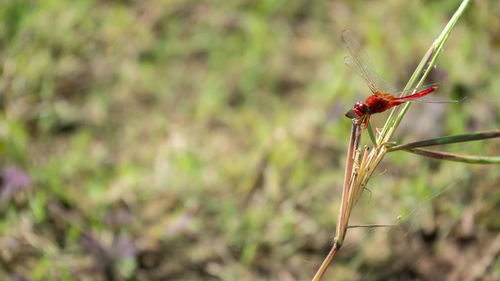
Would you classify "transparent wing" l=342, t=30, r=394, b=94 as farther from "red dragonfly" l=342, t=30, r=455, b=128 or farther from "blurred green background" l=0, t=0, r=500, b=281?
"blurred green background" l=0, t=0, r=500, b=281

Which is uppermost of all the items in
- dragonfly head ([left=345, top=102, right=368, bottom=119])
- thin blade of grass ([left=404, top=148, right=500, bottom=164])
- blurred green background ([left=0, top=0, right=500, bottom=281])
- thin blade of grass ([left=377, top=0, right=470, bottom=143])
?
blurred green background ([left=0, top=0, right=500, bottom=281])

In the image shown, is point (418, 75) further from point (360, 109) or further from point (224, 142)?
point (224, 142)

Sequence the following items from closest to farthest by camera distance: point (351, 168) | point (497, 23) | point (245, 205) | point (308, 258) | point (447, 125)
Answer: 1. point (351, 168)
2. point (308, 258)
3. point (245, 205)
4. point (447, 125)
5. point (497, 23)

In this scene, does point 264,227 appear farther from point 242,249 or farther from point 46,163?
point 46,163

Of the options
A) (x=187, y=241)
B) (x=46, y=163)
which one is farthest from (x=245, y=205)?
(x=46, y=163)

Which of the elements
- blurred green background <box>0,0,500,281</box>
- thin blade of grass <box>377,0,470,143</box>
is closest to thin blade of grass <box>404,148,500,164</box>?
thin blade of grass <box>377,0,470,143</box>

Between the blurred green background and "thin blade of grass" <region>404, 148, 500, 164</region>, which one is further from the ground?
the blurred green background
